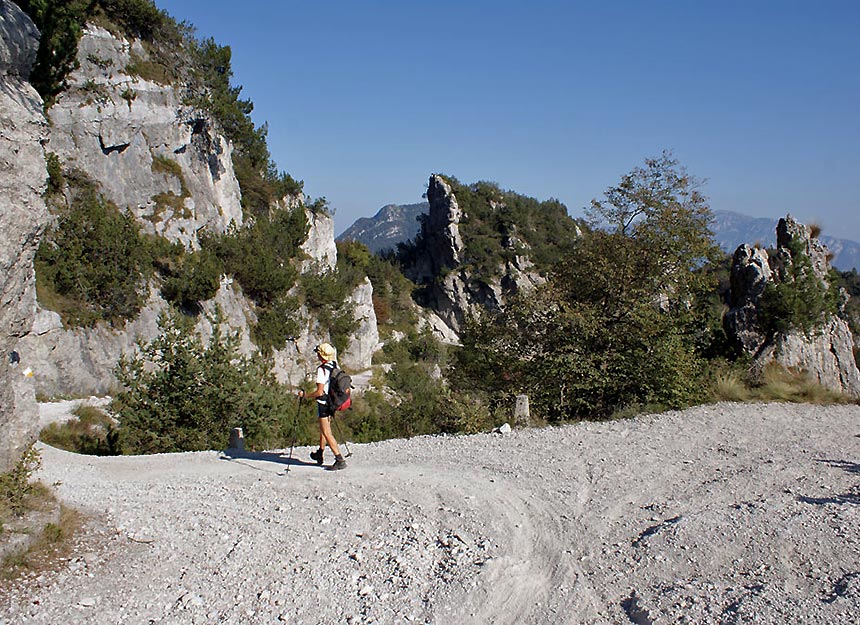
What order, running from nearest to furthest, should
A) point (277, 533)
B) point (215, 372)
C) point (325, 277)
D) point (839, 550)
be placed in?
point (839, 550), point (277, 533), point (215, 372), point (325, 277)

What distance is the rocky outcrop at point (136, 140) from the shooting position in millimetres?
25359

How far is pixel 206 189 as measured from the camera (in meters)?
30.2

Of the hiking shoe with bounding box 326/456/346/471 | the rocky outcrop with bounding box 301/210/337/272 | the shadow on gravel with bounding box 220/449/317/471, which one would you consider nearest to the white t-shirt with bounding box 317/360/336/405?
the hiking shoe with bounding box 326/456/346/471

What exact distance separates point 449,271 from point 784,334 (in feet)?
157

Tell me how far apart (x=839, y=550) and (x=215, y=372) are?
9.21 m

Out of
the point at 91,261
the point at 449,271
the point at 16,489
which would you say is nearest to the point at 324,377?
the point at 16,489

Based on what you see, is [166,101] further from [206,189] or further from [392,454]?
[392,454]

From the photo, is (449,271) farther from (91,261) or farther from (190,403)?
(190,403)

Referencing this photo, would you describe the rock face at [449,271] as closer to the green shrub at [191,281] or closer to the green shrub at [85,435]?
the green shrub at [191,281]

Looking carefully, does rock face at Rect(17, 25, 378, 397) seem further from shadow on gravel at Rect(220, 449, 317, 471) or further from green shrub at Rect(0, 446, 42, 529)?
green shrub at Rect(0, 446, 42, 529)

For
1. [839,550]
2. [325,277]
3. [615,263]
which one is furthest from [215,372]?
[325,277]

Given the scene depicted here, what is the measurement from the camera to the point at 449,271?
62062mm

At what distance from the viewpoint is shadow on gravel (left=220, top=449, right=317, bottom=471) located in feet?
27.5

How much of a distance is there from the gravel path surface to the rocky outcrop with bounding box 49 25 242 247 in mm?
20902
